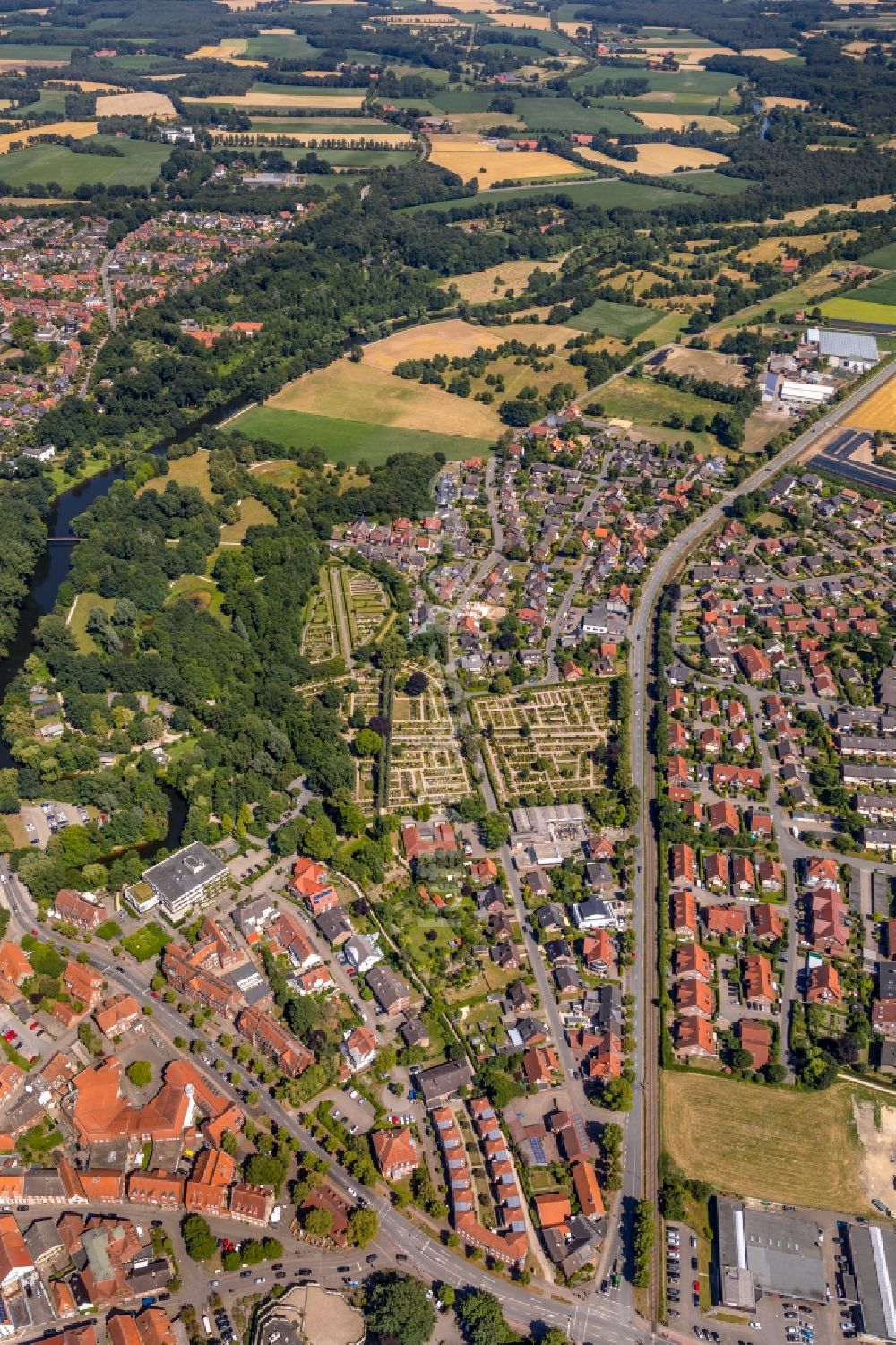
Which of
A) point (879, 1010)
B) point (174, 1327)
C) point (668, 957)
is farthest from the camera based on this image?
point (668, 957)

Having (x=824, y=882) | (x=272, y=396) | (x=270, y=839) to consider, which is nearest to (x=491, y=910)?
(x=270, y=839)

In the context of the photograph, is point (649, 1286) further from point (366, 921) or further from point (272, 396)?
point (272, 396)

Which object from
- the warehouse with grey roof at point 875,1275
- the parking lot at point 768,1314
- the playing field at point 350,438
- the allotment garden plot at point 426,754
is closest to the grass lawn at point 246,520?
the playing field at point 350,438

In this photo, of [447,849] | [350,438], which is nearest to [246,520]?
[350,438]

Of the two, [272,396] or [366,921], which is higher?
[272,396]

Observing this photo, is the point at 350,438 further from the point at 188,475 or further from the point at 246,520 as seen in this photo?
the point at 246,520
